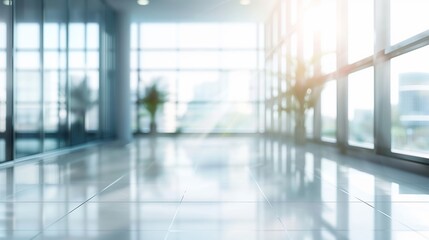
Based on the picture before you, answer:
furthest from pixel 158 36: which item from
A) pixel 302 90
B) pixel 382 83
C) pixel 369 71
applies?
pixel 382 83

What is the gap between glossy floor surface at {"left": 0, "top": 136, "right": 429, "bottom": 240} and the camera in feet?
6.89

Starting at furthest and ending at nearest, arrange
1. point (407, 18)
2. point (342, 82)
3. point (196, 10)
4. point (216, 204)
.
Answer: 1. point (196, 10)
2. point (342, 82)
3. point (407, 18)
4. point (216, 204)

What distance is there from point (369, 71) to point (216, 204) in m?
3.92

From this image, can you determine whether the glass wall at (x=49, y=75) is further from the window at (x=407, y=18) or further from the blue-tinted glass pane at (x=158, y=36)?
the window at (x=407, y=18)

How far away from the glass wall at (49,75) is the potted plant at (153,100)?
3225 millimetres

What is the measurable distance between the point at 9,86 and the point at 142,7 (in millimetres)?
7266

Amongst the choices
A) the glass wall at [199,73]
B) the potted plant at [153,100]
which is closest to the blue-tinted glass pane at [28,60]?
the potted plant at [153,100]

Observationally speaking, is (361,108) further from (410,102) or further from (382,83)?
(410,102)

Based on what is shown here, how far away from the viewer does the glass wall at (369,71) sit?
4.64m

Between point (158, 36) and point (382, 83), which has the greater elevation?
→ point (158, 36)

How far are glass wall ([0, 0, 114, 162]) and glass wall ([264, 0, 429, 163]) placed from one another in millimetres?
4499

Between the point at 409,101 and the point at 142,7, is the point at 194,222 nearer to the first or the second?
the point at 409,101

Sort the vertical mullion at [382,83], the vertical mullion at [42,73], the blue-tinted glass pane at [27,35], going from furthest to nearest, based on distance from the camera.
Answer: the vertical mullion at [42,73]
the blue-tinted glass pane at [27,35]
the vertical mullion at [382,83]

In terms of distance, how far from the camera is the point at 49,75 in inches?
291
